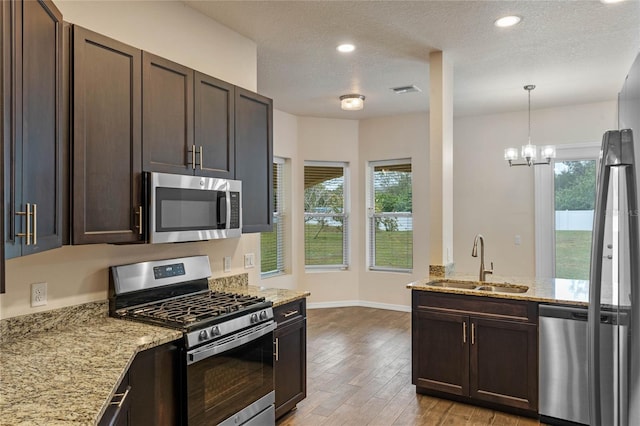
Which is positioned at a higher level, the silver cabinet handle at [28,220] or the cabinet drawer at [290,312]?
the silver cabinet handle at [28,220]

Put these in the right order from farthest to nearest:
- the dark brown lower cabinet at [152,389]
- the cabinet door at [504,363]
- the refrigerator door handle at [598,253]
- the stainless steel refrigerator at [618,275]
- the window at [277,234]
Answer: the window at [277,234], the cabinet door at [504,363], the dark brown lower cabinet at [152,389], the refrigerator door handle at [598,253], the stainless steel refrigerator at [618,275]

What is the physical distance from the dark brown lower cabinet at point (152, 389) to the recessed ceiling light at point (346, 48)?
2747 mm

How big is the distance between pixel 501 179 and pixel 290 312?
420 cm

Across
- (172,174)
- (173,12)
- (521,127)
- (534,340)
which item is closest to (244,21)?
(173,12)

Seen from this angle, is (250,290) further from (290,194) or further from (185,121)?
(290,194)

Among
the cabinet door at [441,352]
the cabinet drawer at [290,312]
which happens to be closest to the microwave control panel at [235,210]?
the cabinet drawer at [290,312]

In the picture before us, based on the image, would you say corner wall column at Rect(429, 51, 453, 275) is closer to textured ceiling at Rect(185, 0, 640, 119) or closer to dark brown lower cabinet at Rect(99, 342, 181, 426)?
textured ceiling at Rect(185, 0, 640, 119)

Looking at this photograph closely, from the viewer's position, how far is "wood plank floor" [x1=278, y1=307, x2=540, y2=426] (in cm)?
306

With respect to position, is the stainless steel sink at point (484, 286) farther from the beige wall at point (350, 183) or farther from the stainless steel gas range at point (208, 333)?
the beige wall at point (350, 183)

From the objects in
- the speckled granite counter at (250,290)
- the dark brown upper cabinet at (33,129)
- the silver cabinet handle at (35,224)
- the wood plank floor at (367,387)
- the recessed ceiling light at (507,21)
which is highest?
the recessed ceiling light at (507,21)

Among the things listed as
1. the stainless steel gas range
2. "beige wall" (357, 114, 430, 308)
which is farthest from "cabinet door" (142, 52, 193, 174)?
"beige wall" (357, 114, 430, 308)

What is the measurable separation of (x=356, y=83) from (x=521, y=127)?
8.58 feet

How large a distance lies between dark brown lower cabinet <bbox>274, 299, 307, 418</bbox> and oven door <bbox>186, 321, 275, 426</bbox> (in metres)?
0.20

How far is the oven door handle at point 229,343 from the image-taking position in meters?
2.14
